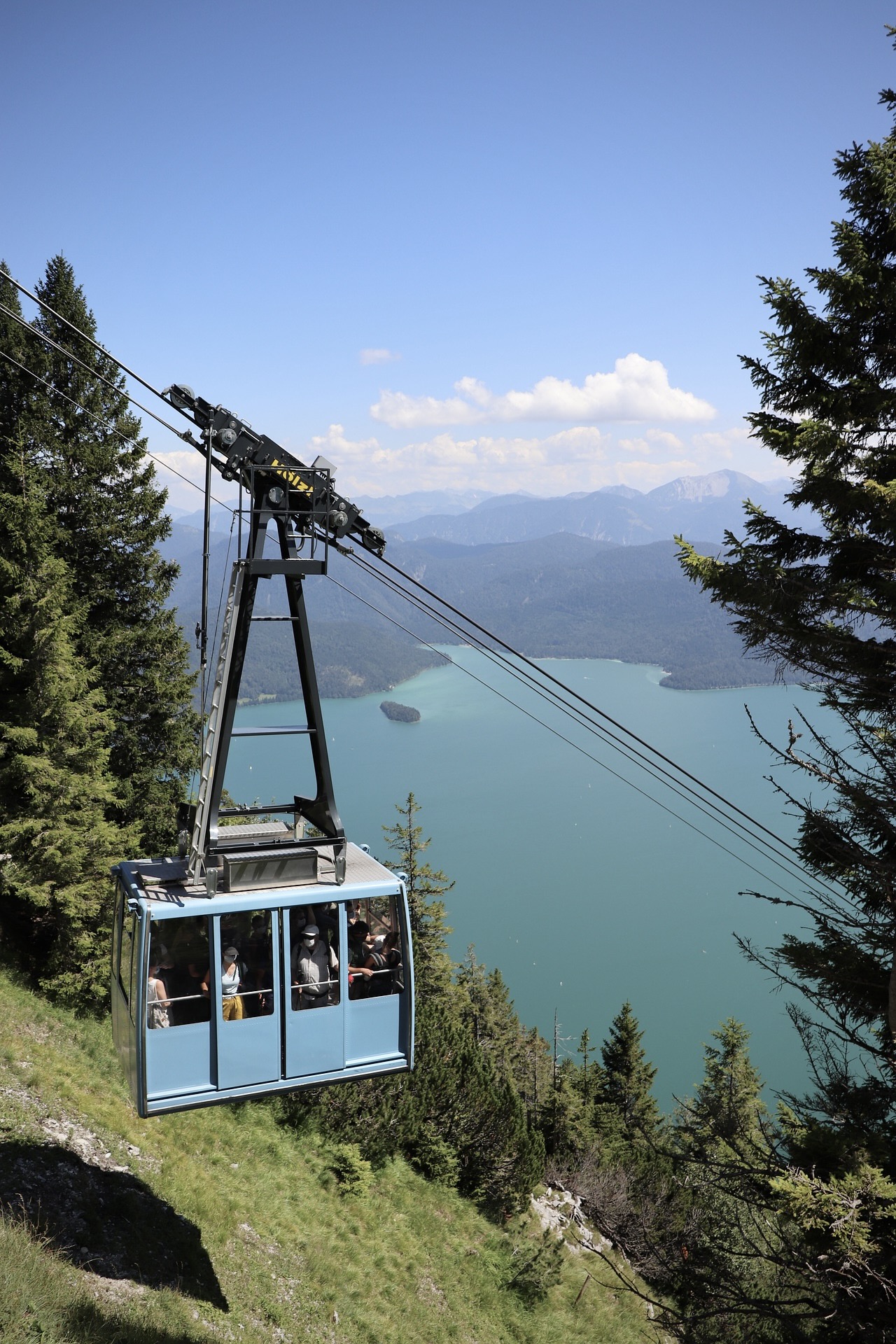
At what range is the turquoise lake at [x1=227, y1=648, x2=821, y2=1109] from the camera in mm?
62625

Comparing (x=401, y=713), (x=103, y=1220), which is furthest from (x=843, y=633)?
(x=401, y=713)

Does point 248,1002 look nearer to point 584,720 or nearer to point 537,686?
point 537,686

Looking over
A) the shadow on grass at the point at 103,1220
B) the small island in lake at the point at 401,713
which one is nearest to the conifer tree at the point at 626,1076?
the shadow on grass at the point at 103,1220

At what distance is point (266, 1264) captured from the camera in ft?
36.2

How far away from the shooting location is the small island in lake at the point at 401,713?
7013 inches

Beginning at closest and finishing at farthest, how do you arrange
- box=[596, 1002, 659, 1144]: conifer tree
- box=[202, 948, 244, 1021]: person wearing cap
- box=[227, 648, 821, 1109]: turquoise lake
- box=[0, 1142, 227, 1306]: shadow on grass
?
box=[202, 948, 244, 1021]: person wearing cap → box=[0, 1142, 227, 1306]: shadow on grass → box=[596, 1002, 659, 1144]: conifer tree → box=[227, 648, 821, 1109]: turquoise lake

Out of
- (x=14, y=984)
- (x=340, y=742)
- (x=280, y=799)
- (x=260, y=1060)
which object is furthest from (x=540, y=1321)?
(x=340, y=742)

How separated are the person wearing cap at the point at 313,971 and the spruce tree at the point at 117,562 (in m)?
12.4

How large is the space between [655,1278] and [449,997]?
974cm

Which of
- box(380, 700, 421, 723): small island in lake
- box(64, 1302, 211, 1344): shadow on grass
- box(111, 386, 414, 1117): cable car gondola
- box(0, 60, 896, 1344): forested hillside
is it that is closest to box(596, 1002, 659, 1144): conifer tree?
box(0, 60, 896, 1344): forested hillside

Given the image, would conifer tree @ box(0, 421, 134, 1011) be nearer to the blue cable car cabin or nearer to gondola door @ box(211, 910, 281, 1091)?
the blue cable car cabin

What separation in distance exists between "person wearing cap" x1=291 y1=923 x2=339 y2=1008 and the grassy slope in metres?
2.83

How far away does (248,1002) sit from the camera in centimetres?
714

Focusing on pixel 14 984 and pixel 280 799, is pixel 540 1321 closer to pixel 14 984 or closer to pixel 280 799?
pixel 14 984
